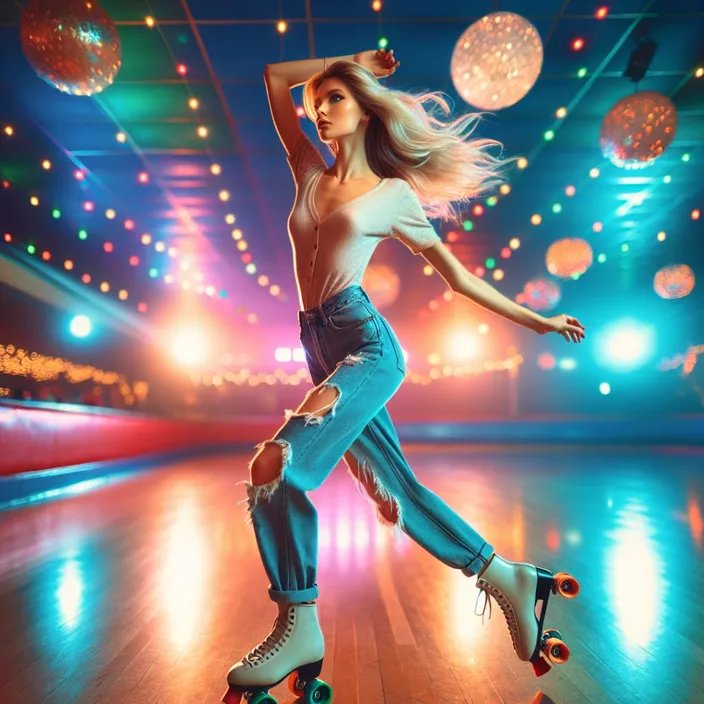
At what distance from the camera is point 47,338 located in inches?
300

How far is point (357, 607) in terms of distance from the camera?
197 cm

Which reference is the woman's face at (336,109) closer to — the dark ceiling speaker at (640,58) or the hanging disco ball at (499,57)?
the hanging disco ball at (499,57)

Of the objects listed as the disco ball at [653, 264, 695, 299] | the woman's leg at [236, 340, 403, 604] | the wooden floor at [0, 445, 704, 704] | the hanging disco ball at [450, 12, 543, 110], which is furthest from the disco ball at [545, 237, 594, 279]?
the woman's leg at [236, 340, 403, 604]

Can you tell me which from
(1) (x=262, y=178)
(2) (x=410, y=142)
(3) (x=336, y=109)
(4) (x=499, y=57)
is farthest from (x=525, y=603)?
(1) (x=262, y=178)

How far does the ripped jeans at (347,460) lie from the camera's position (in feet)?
3.72

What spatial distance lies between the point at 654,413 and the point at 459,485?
12224 mm

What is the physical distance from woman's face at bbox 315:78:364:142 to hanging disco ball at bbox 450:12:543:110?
2.01 metres

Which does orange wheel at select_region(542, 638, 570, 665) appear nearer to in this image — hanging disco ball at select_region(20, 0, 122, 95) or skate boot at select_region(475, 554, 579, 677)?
skate boot at select_region(475, 554, 579, 677)

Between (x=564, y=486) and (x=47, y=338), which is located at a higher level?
(x=47, y=338)

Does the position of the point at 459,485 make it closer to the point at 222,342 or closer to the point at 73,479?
the point at 73,479

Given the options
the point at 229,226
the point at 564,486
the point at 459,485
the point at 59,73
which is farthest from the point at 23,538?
the point at 229,226

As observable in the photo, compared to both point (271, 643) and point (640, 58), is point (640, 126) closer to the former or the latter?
point (640, 58)

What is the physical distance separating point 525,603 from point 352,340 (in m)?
0.72

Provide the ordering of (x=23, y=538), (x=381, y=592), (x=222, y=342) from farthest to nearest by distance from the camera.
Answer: (x=222, y=342), (x=23, y=538), (x=381, y=592)
